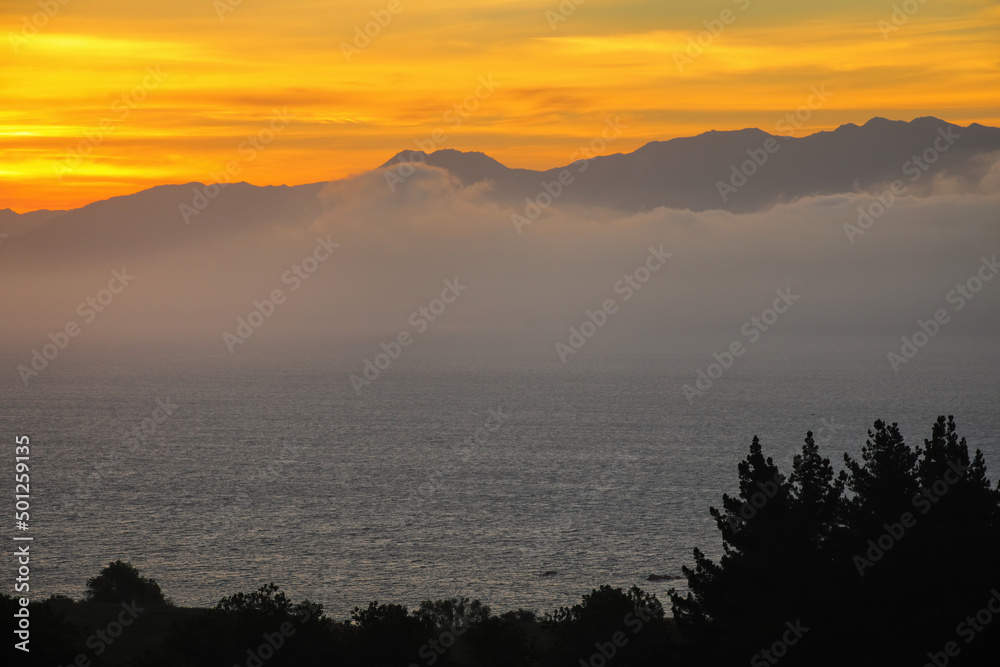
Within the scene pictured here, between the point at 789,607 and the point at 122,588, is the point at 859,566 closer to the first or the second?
the point at 789,607

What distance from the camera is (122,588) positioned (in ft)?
206

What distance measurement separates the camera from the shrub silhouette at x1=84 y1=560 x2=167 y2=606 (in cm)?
6209

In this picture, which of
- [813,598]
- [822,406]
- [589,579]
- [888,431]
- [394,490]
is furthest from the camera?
[822,406]

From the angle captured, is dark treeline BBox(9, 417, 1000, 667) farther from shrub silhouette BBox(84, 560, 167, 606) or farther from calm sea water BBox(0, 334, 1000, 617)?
calm sea water BBox(0, 334, 1000, 617)

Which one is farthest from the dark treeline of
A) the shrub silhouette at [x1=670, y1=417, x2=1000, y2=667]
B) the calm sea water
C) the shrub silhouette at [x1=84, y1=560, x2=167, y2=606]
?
the calm sea water

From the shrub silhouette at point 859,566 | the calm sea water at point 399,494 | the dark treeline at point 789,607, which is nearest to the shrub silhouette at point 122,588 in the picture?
the calm sea water at point 399,494

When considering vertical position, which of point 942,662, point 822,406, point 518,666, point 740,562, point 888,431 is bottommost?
point 518,666

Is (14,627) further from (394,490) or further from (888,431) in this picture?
(394,490)

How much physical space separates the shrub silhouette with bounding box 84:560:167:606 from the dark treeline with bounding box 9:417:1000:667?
66.5 feet

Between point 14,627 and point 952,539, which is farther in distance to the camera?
point 14,627

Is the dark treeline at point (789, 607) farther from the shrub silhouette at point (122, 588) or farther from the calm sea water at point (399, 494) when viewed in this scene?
the calm sea water at point (399, 494)

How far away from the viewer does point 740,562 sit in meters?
31.3

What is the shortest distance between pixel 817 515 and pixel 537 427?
433 feet

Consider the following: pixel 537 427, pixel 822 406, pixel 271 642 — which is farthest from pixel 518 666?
pixel 822 406
